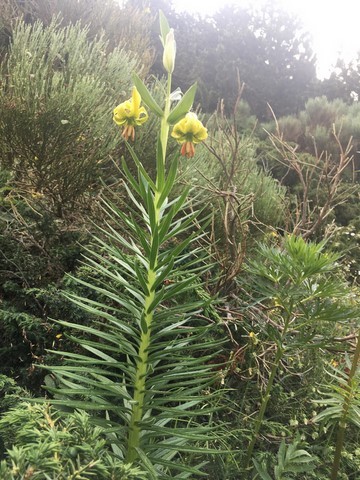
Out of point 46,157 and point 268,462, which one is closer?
point 268,462

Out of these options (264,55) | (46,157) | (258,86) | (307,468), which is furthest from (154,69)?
(307,468)

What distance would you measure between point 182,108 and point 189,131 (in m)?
0.15

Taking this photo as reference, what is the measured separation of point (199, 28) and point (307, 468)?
1436cm

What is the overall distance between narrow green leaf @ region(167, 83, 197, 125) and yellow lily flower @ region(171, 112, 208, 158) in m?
0.09

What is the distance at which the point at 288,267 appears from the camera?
1274mm

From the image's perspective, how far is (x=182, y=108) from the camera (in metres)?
1.09

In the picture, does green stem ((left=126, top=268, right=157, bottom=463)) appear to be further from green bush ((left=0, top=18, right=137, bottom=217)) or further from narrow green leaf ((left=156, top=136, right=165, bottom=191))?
green bush ((left=0, top=18, right=137, bottom=217))

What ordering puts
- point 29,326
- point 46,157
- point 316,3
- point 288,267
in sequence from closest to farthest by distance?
point 288,267 < point 29,326 < point 46,157 < point 316,3

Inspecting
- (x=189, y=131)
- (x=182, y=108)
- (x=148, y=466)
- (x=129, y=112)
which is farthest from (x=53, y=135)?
(x=148, y=466)

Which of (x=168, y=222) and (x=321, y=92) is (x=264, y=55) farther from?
(x=168, y=222)

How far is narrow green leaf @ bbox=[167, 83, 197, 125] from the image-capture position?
1063 millimetres

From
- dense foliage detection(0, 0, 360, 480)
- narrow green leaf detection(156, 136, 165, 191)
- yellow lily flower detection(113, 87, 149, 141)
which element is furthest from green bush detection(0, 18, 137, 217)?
narrow green leaf detection(156, 136, 165, 191)

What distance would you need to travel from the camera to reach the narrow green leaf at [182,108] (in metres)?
1.06

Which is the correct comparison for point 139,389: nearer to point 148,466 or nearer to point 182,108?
point 148,466
